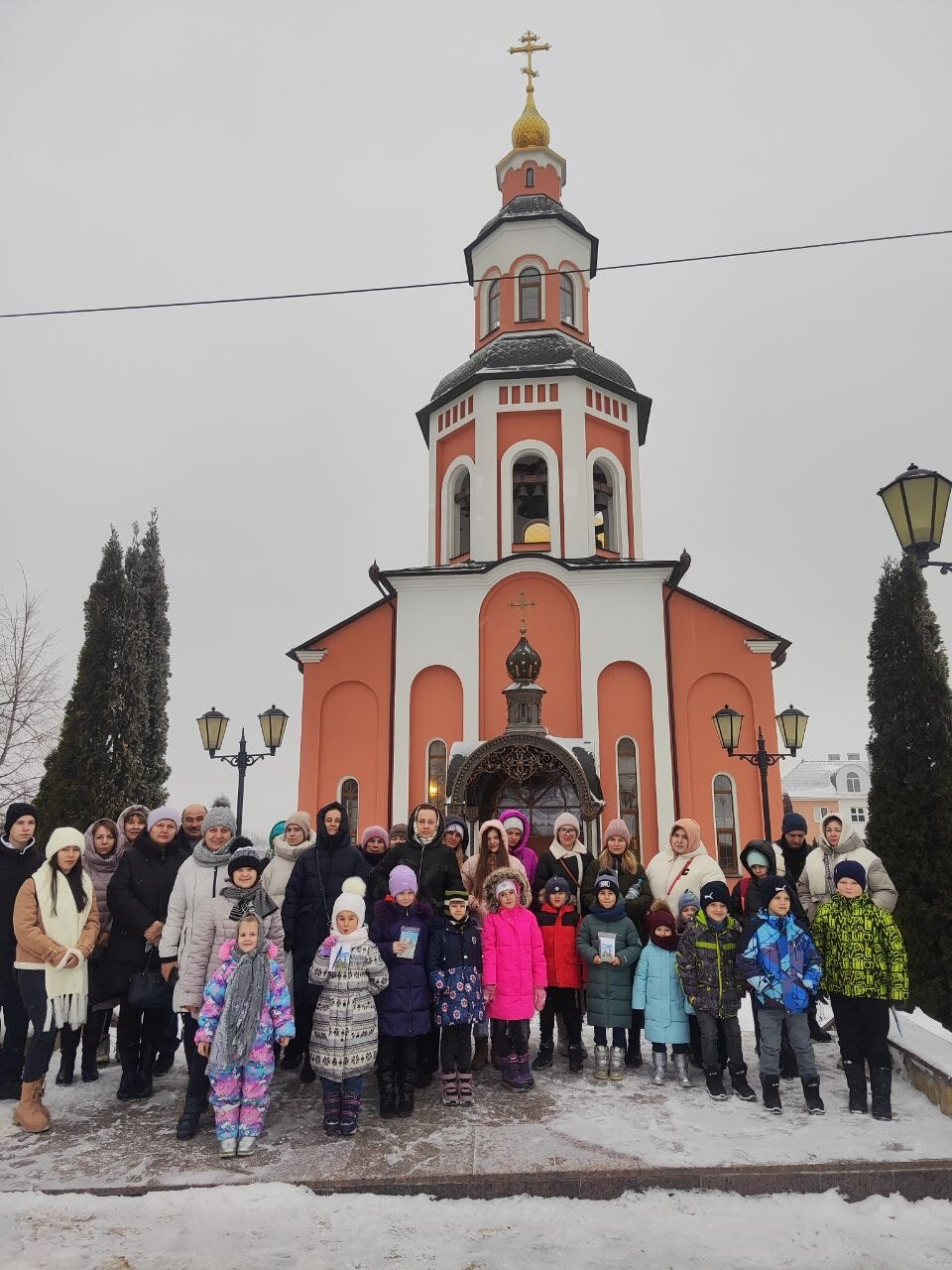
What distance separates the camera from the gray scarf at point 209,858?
481 cm

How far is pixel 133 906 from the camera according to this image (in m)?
5.04

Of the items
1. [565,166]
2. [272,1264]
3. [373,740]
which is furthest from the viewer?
[565,166]

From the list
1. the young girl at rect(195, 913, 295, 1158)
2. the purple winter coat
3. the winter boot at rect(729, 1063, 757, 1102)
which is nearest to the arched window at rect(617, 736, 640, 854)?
the winter boot at rect(729, 1063, 757, 1102)

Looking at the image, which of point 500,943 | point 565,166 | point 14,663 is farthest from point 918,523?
point 565,166

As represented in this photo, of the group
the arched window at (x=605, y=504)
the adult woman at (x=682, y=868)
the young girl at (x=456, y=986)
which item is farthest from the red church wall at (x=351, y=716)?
the young girl at (x=456, y=986)

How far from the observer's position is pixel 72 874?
488 cm

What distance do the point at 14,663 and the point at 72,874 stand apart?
11901 mm

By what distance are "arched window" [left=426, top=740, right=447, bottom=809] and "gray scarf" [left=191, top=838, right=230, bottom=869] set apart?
27.8 feet

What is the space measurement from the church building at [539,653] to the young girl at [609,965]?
5.53 m

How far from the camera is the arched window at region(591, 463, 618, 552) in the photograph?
16422 millimetres

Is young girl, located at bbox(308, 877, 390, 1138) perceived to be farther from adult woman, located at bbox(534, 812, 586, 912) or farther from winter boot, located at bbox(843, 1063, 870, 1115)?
winter boot, located at bbox(843, 1063, 870, 1115)

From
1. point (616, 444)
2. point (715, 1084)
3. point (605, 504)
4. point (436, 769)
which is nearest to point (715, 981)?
point (715, 1084)

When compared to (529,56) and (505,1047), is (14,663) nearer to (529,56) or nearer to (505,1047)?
(505,1047)

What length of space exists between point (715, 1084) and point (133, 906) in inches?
146
